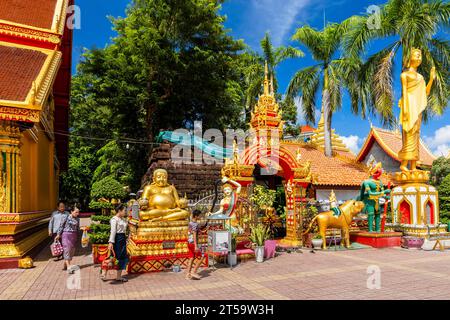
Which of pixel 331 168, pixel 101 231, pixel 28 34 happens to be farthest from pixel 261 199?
pixel 28 34

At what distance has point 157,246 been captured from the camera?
8.61 metres

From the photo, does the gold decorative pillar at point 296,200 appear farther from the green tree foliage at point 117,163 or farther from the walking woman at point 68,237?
the green tree foliage at point 117,163

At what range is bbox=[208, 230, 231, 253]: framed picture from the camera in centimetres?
871

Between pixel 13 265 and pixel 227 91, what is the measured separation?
58.1 feet

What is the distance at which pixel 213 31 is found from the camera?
75.5 ft

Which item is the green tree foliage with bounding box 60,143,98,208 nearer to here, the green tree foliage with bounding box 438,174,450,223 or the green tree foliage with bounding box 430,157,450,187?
the green tree foliage with bounding box 430,157,450,187

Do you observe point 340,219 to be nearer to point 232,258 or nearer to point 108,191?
point 232,258

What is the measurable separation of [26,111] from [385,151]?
2073 centimetres

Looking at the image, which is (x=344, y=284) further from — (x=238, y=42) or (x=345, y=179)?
(x=238, y=42)

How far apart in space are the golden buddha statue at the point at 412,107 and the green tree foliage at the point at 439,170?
694cm

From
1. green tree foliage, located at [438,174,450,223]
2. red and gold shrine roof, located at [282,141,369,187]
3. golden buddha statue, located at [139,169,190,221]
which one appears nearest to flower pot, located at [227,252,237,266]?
golden buddha statue, located at [139,169,190,221]

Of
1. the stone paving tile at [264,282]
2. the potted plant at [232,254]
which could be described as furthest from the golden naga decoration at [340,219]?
the potted plant at [232,254]

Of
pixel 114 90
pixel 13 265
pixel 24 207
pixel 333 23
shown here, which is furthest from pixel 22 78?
pixel 333 23

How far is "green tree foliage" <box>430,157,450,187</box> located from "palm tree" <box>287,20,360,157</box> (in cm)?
596
